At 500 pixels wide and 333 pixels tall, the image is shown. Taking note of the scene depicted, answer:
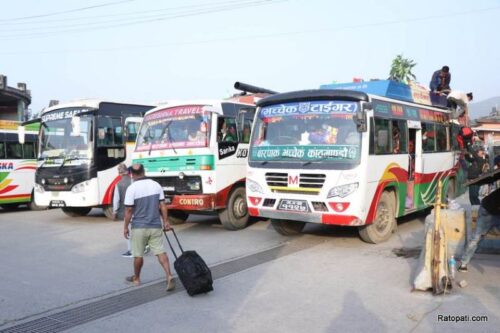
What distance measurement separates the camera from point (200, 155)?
9570 millimetres

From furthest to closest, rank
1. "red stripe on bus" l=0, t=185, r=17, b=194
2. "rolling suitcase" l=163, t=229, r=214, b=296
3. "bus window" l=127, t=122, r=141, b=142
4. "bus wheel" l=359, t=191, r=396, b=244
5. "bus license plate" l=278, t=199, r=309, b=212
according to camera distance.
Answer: "red stripe on bus" l=0, t=185, r=17, b=194
"bus window" l=127, t=122, r=141, b=142
"bus wheel" l=359, t=191, r=396, b=244
"bus license plate" l=278, t=199, r=309, b=212
"rolling suitcase" l=163, t=229, r=214, b=296

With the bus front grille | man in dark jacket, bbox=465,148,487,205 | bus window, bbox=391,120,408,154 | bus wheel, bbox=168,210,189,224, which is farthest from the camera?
bus wheel, bbox=168,210,189,224

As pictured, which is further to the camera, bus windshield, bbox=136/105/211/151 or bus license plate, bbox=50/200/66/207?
bus license plate, bbox=50/200/66/207

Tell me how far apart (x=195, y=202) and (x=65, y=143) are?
173 inches

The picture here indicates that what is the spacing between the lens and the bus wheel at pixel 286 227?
9117 mm

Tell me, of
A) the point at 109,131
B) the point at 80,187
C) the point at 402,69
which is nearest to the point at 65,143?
the point at 109,131

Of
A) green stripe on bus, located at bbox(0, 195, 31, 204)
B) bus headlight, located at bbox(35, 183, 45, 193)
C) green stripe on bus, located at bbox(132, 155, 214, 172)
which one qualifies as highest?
green stripe on bus, located at bbox(132, 155, 214, 172)

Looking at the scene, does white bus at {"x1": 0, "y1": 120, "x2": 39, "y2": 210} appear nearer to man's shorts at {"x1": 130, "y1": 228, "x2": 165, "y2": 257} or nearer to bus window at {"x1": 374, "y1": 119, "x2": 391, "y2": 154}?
man's shorts at {"x1": 130, "y1": 228, "x2": 165, "y2": 257}

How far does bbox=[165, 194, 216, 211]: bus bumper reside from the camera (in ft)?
30.9

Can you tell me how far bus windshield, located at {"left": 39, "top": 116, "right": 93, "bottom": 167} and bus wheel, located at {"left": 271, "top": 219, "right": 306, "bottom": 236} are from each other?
512cm

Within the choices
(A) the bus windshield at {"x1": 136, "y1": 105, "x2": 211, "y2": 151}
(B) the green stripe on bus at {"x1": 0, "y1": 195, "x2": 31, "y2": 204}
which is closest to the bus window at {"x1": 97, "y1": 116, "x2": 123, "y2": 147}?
(A) the bus windshield at {"x1": 136, "y1": 105, "x2": 211, "y2": 151}

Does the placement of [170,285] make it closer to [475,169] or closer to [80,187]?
[80,187]

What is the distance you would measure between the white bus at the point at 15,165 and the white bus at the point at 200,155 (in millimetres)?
5835

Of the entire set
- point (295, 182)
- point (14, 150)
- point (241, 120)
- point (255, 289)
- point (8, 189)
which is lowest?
point (255, 289)
